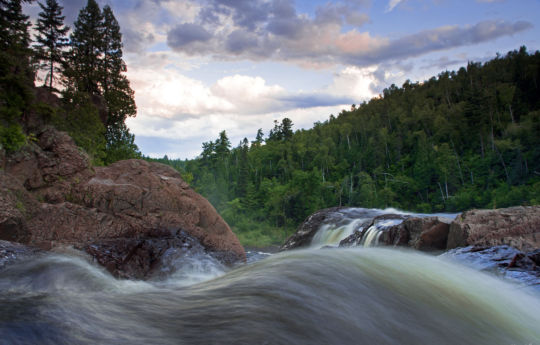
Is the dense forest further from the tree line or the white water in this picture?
the white water

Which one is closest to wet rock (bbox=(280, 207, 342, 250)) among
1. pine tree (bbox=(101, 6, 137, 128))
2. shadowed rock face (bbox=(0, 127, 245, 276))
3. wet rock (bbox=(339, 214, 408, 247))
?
wet rock (bbox=(339, 214, 408, 247))

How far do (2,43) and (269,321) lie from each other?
18.3 m

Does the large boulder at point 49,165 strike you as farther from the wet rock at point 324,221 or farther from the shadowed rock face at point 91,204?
the wet rock at point 324,221

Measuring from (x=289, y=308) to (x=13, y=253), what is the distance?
596 centimetres

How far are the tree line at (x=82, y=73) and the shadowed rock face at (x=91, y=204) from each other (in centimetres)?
408

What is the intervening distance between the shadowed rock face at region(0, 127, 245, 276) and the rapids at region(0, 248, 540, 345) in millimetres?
2794

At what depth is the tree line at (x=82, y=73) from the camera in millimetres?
14945

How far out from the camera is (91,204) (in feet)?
35.5

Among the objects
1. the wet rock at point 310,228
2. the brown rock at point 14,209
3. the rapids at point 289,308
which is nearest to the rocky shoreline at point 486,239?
the rapids at point 289,308

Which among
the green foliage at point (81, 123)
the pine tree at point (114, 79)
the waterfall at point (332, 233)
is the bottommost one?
the waterfall at point (332, 233)

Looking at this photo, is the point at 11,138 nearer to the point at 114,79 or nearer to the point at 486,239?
the point at 486,239

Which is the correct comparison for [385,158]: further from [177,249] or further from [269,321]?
[269,321]

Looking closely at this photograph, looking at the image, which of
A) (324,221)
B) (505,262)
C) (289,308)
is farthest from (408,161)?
(289,308)

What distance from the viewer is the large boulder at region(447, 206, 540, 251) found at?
824cm
